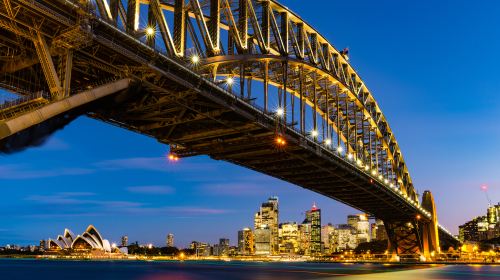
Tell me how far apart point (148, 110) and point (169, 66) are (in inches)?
328

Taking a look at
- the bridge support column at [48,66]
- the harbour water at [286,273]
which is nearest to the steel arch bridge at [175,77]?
the bridge support column at [48,66]

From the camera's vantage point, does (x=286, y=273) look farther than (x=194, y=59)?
Yes

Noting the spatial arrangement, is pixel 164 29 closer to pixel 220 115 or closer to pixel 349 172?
pixel 220 115

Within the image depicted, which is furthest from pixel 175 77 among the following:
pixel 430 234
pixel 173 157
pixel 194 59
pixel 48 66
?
pixel 430 234

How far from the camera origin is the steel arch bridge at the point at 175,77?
77.4 ft

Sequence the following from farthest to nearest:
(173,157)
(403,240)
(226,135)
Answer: (403,240)
(173,157)
(226,135)

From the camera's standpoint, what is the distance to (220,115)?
39375 millimetres

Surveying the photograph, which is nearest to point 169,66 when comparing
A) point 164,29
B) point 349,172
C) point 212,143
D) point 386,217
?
point 164,29

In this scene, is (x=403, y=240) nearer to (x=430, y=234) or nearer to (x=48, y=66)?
(x=430, y=234)

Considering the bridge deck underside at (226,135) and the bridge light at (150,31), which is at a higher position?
the bridge light at (150,31)

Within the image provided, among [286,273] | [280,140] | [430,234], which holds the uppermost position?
[280,140]

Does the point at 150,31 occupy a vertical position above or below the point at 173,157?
above

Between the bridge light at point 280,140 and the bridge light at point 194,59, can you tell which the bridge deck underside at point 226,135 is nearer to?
the bridge light at point 280,140

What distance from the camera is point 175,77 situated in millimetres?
31281
